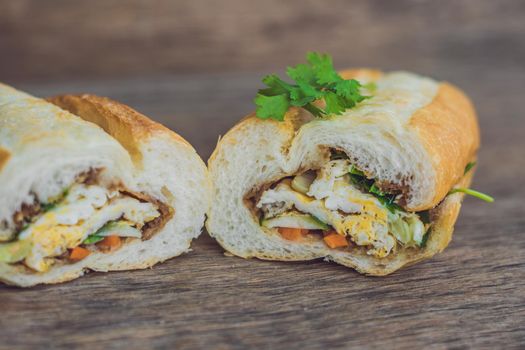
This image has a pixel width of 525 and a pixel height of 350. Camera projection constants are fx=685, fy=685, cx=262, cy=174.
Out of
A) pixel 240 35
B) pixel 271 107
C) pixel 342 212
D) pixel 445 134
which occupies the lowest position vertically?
pixel 342 212

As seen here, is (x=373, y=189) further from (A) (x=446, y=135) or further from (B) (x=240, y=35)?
(B) (x=240, y=35)

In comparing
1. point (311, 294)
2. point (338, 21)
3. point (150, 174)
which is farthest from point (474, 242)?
point (338, 21)

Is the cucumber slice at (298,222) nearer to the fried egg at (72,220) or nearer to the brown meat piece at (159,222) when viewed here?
the brown meat piece at (159,222)

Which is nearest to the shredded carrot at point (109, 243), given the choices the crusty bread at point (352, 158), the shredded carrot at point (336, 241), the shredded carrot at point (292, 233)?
the crusty bread at point (352, 158)

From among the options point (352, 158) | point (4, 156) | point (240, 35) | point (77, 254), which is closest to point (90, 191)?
point (77, 254)

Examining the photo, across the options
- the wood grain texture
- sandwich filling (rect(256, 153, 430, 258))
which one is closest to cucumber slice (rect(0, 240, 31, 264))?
sandwich filling (rect(256, 153, 430, 258))

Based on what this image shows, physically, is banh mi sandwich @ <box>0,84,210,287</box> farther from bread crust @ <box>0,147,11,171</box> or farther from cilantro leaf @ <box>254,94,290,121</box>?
cilantro leaf @ <box>254,94,290,121</box>

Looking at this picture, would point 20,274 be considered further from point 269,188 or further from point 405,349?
point 405,349
